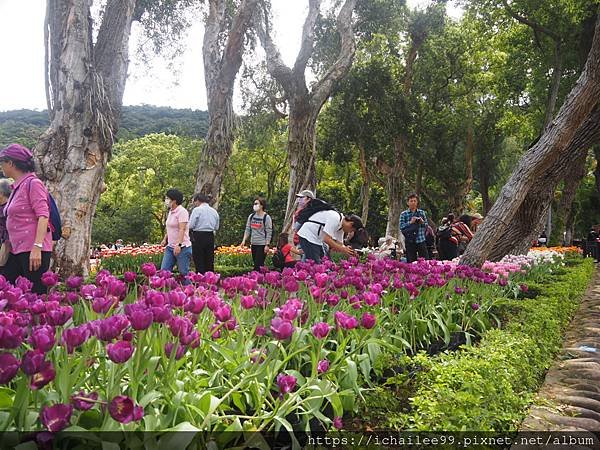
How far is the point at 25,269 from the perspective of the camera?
176 inches

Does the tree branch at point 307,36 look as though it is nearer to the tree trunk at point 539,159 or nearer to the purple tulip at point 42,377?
the tree trunk at point 539,159

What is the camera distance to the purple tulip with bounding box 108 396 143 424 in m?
1.45

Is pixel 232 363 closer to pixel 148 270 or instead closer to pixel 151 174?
pixel 148 270

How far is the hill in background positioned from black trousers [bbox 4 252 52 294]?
37.8 meters

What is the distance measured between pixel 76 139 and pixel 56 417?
6464 millimetres

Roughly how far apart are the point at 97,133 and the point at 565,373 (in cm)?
633

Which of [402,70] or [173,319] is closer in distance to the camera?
[173,319]

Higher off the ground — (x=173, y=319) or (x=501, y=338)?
(x=173, y=319)

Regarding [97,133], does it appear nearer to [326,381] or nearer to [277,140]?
[326,381]

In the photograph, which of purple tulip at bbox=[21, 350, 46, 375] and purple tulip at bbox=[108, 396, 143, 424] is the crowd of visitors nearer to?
purple tulip at bbox=[21, 350, 46, 375]

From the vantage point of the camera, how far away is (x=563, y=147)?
7.34m

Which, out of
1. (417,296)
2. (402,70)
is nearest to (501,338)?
(417,296)

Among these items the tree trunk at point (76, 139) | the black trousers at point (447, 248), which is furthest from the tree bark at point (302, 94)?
the tree trunk at point (76, 139)


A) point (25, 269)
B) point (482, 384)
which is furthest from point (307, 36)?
point (482, 384)
